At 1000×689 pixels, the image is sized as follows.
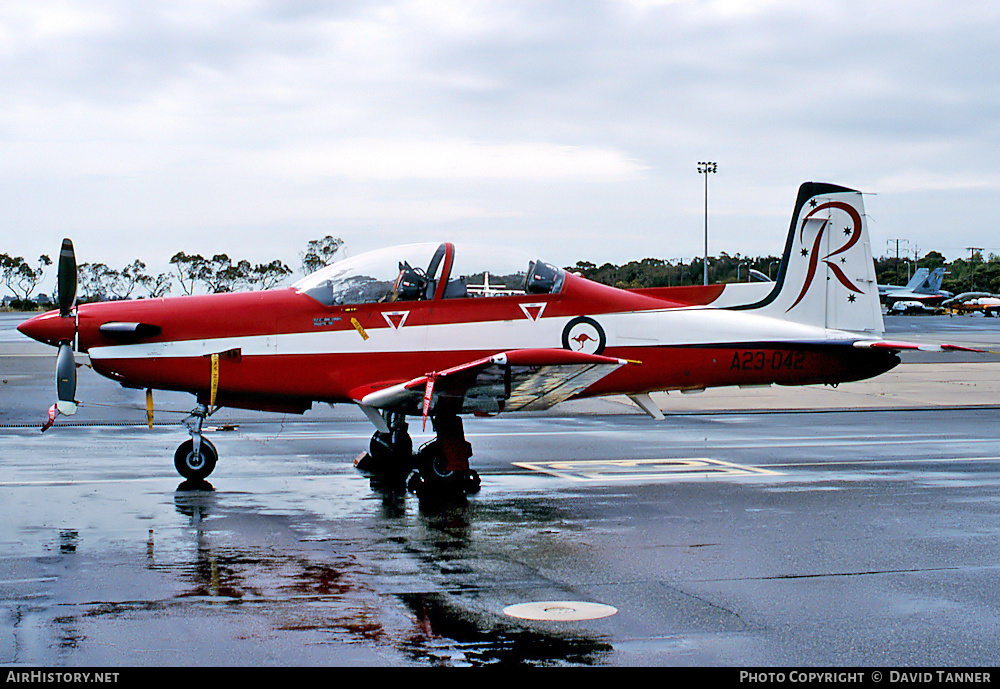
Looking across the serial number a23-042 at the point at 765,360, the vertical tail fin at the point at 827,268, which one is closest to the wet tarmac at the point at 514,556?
the serial number a23-042 at the point at 765,360

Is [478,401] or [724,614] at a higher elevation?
[478,401]

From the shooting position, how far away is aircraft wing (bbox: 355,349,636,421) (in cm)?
873

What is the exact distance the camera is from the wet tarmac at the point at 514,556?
5.10m

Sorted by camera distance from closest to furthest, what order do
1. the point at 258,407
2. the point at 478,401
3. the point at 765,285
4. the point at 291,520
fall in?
the point at 291,520, the point at 478,401, the point at 258,407, the point at 765,285

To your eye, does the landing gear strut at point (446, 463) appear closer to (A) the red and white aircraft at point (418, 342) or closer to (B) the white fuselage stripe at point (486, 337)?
(A) the red and white aircraft at point (418, 342)

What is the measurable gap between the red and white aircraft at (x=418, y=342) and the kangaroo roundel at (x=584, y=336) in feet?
0.04

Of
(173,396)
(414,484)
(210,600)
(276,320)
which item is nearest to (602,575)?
(210,600)

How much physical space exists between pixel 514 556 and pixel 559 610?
143cm

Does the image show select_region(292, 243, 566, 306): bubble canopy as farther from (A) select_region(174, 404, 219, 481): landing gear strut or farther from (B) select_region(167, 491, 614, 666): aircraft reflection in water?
(B) select_region(167, 491, 614, 666): aircraft reflection in water

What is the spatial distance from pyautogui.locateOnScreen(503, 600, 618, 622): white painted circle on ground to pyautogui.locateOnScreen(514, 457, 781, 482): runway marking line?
4856mm

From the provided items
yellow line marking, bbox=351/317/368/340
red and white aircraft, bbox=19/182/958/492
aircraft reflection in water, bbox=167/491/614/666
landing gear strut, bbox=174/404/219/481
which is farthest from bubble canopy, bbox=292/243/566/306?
aircraft reflection in water, bbox=167/491/614/666

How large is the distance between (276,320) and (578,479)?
11.6ft

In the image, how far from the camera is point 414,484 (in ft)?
33.5

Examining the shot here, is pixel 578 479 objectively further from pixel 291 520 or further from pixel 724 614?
pixel 724 614
